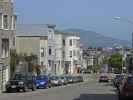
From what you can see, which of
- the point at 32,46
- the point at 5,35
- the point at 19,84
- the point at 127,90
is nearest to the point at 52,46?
the point at 32,46

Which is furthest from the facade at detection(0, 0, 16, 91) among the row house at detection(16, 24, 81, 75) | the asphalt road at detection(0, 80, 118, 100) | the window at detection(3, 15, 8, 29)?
the row house at detection(16, 24, 81, 75)

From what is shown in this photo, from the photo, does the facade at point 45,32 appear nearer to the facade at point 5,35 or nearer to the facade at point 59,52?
the facade at point 59,52

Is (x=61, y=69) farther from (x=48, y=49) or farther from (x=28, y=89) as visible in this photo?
(x=28, y=89)

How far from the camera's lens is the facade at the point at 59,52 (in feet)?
334

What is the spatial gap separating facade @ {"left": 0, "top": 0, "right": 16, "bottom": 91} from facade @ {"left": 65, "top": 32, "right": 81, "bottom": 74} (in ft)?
165

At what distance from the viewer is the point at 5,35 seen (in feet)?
189

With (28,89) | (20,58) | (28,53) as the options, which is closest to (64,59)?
(28,53)

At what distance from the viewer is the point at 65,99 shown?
31.6m

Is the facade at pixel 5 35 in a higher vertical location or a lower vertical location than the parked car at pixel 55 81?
higher

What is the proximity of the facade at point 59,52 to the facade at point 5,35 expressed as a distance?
40.0m

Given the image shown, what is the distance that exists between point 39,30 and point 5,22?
3487 centimetres

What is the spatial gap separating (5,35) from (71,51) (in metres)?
56.5

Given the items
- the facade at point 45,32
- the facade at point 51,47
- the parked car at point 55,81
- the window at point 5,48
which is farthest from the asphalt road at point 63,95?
the facade at point 51,47

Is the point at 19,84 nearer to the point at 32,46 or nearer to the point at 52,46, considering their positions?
the point at 32,46
